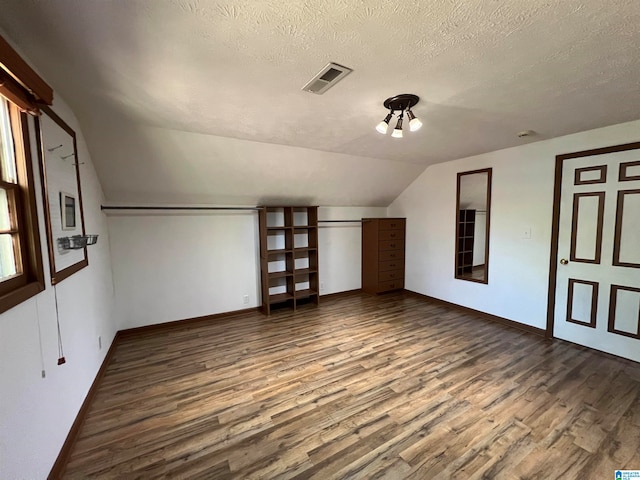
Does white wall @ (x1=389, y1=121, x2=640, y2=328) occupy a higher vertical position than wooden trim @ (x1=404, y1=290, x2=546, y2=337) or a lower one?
higher

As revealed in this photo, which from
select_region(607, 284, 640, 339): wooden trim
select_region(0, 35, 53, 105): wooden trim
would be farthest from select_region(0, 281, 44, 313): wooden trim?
select_region(607, 284, 640, 339): wooden trim

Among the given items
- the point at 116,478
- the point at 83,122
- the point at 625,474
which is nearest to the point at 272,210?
the point at 83,122

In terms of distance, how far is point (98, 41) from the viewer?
1314 mm

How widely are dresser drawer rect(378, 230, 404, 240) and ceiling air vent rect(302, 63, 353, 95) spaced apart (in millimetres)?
3243

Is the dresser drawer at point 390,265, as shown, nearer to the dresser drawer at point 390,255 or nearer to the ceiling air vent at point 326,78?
the dresser drawer at point 390,255

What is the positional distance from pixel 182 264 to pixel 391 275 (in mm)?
3511

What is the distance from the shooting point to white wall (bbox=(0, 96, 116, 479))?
1121 mm

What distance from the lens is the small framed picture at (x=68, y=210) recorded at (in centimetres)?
180

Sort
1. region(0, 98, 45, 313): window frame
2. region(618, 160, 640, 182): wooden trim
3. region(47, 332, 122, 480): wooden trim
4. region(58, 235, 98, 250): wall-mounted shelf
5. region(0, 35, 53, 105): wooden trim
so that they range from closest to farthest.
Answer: region(0, 35, 53, 105): wooden trim, region(0, 98, 45, 313): window frame, region(47, 332, 122, 480): wooden trim, region(58, 235, 98, 250): wall-mounted shelf, region(618, 160, 640, 182): wooden trim

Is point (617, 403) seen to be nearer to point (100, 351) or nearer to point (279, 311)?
point (279, 311)

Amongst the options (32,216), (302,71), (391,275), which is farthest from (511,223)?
(32,216)

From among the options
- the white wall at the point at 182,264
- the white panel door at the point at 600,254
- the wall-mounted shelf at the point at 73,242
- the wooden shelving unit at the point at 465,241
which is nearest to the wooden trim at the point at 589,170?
the white panel door at the point at 600,254

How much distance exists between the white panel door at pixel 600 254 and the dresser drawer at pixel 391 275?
232 centimetres

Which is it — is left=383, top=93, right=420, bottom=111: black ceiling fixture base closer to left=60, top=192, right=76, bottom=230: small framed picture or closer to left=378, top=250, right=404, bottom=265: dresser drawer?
left=60, top=192, right=76, bottom=230: small framed picture
